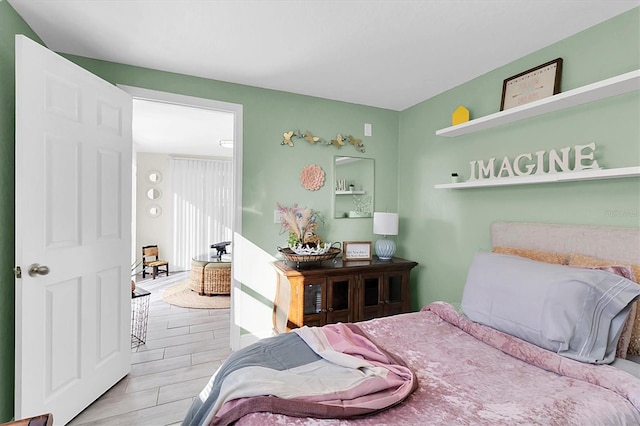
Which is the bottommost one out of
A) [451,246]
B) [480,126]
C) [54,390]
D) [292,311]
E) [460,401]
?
[54,390]

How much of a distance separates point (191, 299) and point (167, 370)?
6.76ft

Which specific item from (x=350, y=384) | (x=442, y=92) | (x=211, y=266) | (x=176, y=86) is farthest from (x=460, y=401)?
(x=211, y=266)

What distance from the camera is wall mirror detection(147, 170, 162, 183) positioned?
6.25m

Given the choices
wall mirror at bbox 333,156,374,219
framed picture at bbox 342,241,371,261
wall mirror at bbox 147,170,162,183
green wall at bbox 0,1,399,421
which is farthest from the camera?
wall mirror at bbox 147,170,162,183

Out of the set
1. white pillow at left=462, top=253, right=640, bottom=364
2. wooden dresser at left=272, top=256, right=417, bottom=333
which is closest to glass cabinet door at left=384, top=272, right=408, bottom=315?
wooden dresser at left=272, top=256, right=417, bottom=333

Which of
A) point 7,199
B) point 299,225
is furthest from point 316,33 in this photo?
point 7,199

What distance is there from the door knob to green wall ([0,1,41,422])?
25 centimetres

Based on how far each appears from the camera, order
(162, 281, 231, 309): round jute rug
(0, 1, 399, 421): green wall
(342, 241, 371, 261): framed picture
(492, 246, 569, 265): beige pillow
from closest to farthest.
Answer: (492, 246, 569, 265): beige pillow → (0, 1, 399, 421): green wall → (342, 241, 371, 261): framed picture → (162, 281, 231, 309): round jute rug

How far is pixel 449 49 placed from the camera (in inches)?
87.4

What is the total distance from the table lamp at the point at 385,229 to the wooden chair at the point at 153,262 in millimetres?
4546

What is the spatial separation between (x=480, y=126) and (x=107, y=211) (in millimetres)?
2983

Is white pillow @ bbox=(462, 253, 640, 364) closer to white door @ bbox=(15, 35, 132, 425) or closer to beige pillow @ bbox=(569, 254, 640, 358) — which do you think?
beige pillow @ bbox=(569, 254, 640, 358)

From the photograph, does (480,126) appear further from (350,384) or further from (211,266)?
(211,266)

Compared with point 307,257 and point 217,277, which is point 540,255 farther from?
point 217,277
